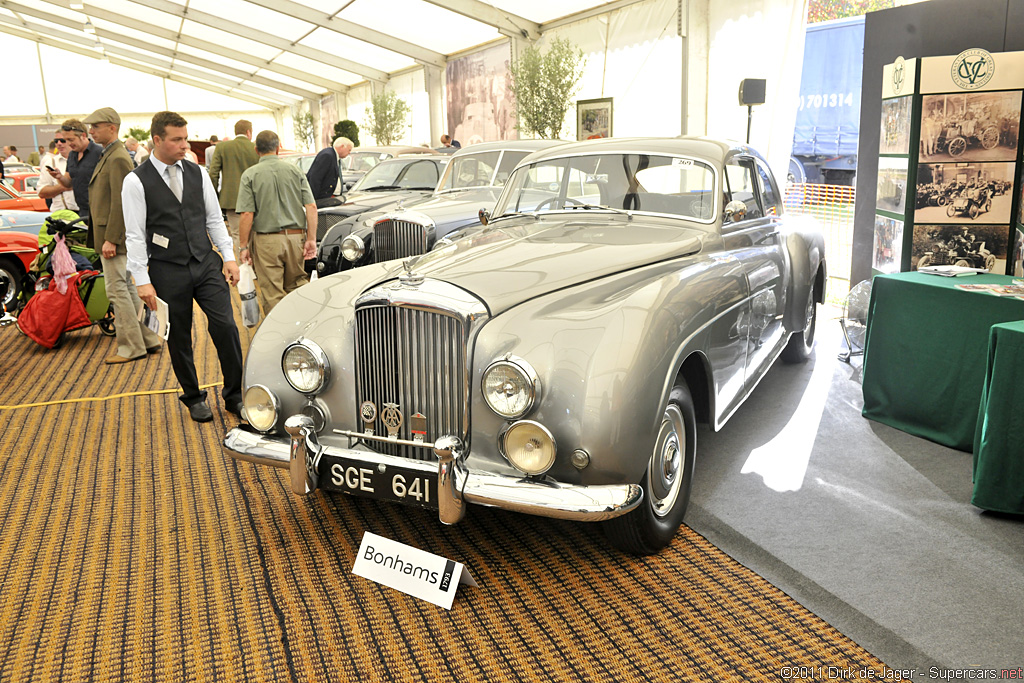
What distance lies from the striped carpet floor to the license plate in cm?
37

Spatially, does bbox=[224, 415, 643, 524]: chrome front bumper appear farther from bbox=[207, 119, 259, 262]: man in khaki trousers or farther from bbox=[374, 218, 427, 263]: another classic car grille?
bbox=[207, 119, 259, 262]: man in khaki trousers

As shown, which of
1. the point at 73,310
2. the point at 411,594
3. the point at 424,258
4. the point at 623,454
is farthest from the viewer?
the point at 73,310

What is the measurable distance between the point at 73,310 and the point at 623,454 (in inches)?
240

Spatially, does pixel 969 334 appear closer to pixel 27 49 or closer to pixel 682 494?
pixel 682 494

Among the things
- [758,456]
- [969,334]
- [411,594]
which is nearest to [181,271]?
[411,594]

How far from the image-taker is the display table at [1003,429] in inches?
121

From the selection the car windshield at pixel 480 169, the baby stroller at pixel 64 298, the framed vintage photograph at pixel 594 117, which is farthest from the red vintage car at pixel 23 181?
the car windshield at pixel 480 169

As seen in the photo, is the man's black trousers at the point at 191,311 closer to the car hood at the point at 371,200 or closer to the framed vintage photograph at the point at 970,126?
the car hood at the point at 371,200

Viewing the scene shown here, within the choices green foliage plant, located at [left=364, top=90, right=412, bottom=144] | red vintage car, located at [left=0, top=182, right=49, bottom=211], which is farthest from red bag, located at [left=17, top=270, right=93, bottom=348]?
green foliage plant, located at [left=364, top=90, right=412, bottom=144]

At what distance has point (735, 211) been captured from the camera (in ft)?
12.6

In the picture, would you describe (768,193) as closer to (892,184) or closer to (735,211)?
(735,211)

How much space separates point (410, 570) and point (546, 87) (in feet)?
37.9

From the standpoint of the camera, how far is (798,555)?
9.60 feet

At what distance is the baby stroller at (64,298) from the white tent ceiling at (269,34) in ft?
30.0
